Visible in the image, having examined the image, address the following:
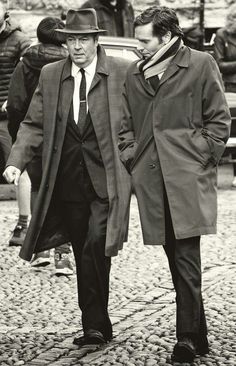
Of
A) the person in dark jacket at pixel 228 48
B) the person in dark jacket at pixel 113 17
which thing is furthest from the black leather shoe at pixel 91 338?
the person in dark jacket at pixel 113 17

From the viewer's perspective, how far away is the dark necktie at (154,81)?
23.7ft

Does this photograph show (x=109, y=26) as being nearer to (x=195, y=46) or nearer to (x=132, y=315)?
(x=195, y=46)

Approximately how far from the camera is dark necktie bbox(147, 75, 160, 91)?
724 cm

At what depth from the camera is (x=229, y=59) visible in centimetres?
1720

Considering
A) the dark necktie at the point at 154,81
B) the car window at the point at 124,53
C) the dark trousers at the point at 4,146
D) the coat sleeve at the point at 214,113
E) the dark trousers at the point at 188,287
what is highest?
the dark necktie at the point at 154,81

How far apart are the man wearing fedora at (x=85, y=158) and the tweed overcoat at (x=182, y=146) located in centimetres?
38

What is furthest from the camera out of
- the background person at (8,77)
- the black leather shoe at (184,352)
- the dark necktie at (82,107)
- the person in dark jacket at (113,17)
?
the person in dark jacket at (113,17)

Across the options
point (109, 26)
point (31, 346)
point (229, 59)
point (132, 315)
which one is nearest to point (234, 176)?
point (229, 59)

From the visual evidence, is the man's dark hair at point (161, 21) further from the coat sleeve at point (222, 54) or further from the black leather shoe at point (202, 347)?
the coat sleeve at point (222, 54)

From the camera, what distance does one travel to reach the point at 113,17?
742 inches

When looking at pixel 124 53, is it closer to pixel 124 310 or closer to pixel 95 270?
pixel 124 310

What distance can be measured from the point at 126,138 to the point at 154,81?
0.34 metres

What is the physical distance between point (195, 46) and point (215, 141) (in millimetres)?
13034

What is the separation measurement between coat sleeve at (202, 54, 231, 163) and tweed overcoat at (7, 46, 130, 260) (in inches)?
25.7
